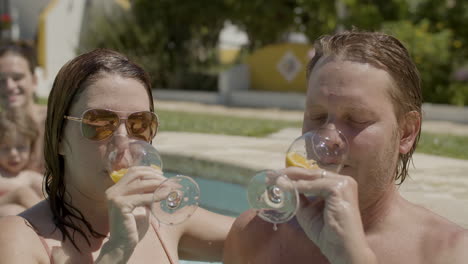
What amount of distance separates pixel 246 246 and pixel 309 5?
60.5 feet

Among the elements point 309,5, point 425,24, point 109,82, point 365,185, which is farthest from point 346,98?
point 309,5

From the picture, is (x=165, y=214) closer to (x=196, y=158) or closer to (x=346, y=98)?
(x=346, y=98)

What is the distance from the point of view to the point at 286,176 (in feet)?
6.27

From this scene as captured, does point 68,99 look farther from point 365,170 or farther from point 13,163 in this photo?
point 13,163

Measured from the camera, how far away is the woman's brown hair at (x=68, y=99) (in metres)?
2.48

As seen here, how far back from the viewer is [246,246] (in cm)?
258

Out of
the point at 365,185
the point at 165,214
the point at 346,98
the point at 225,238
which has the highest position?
the point at 346,98

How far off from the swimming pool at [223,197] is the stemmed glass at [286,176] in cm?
355

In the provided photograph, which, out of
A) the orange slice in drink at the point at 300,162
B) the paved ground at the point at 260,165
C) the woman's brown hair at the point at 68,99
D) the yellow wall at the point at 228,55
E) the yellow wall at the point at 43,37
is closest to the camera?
the orange slice in drink at the point at 300,162

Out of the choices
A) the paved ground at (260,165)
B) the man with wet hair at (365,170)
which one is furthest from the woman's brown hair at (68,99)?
the paved ground at (260,165)

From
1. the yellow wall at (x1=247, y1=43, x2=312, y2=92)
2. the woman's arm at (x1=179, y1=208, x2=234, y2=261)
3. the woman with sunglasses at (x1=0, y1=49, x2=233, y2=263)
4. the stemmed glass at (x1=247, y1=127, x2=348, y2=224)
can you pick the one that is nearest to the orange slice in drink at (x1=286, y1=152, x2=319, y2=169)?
the stemmed glass at (x1=247, y1=127, x2=348, y2=224)

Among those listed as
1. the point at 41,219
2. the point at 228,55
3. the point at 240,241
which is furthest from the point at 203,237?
the point at 228,55

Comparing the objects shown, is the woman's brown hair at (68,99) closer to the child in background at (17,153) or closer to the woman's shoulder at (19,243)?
the woman's shoulder at (19,243)

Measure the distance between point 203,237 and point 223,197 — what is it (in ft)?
10.0
